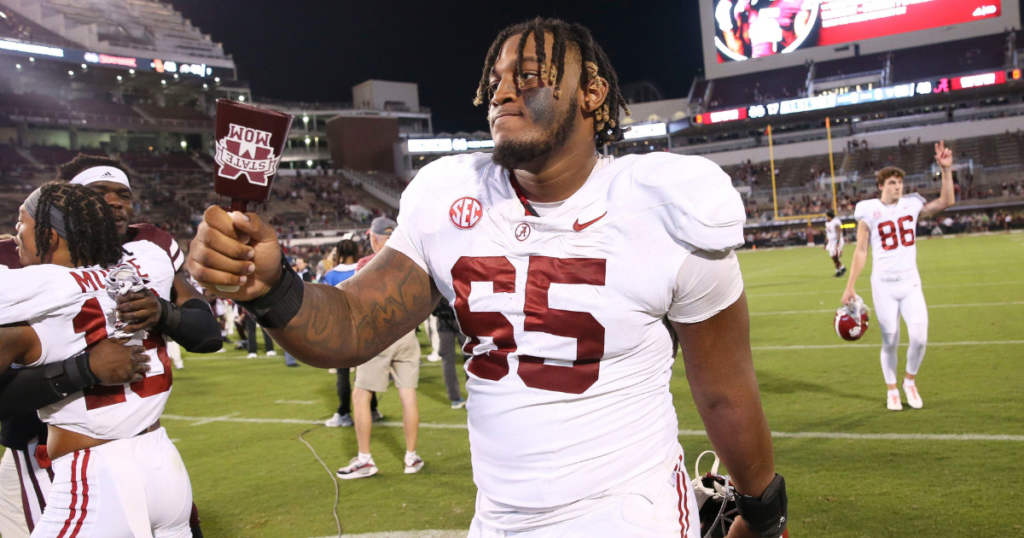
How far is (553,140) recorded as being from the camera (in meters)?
1.82

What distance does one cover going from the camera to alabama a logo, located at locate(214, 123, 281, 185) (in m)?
1.27

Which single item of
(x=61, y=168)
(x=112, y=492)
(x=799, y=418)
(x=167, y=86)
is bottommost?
(x=799, y=418)

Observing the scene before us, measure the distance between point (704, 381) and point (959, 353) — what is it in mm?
7342

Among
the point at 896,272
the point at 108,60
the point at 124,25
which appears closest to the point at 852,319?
the point at 896,272

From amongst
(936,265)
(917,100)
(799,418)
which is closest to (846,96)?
(917,100)

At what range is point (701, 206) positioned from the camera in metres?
1.62

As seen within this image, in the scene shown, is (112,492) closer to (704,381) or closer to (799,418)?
(704,381)

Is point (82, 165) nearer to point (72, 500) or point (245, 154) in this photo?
point (72, 500)

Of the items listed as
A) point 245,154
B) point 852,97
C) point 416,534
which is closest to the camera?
point 245,154

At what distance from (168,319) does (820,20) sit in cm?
5206

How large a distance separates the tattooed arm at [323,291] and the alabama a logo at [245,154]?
0.09 meters

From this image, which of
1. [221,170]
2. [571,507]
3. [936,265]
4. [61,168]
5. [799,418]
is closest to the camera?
[221,170]

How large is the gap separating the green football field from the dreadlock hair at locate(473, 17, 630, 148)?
9.04 feet

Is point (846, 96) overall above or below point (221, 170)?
above
